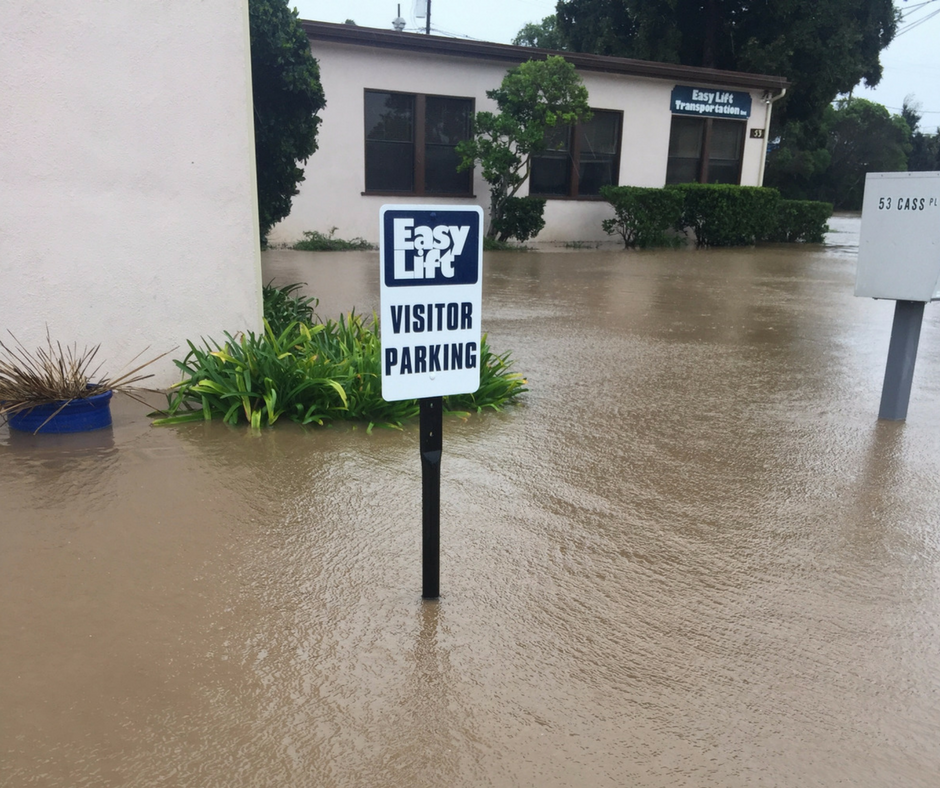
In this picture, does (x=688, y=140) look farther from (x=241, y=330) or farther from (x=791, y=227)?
(x=241, y=330)

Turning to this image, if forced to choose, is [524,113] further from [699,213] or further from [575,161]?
[699,213]

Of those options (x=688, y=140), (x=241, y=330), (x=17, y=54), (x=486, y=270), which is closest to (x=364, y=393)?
(x=241, y=330)

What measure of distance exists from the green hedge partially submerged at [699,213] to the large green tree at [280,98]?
1183 centimetres

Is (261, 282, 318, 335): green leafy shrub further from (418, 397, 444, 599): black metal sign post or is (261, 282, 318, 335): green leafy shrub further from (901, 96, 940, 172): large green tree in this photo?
(901, 96, 940, 172): large green tree

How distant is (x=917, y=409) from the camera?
6.12 m

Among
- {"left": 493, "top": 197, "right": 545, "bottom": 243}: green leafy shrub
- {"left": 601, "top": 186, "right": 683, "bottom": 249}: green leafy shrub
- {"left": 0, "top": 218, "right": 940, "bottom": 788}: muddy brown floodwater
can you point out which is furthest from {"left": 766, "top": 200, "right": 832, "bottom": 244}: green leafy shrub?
{"left": 0, "top": 218, "right": 940, "bottom": 788}: muddy brown floodwater

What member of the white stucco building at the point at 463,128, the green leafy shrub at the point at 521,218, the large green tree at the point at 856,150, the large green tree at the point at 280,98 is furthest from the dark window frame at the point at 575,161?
the large green tree at the point at 856,150

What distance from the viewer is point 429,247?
2881 millimetres

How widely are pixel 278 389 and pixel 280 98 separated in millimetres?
3860

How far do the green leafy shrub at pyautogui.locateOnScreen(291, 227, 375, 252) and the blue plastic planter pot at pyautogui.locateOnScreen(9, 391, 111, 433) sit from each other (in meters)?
12.2

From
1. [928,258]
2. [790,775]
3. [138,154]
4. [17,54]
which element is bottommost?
[790,775]

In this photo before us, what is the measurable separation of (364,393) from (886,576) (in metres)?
3.10

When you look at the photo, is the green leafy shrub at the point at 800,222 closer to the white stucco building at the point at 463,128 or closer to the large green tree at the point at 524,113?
the white stucco building at the point at 463,128

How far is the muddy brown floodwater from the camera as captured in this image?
2410 millimetres
